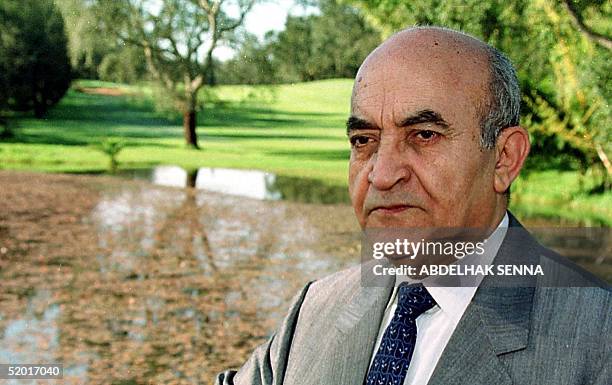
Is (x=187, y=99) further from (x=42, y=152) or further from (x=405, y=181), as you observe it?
(x=405, y=181)

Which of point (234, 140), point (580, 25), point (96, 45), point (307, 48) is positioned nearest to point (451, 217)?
point (580, 25)

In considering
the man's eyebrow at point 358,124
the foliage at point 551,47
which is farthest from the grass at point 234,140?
the man's eyebrow at point 358,124

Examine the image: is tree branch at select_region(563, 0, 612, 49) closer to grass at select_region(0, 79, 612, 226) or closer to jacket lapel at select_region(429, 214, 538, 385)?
grass at select_region(0, 79, 612, 226)

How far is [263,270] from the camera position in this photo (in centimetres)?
1178

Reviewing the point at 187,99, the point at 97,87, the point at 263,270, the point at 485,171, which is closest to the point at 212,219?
the point at 263,270

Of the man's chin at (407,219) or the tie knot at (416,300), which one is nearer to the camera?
the man's chin at (407,219)

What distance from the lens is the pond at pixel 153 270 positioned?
7.45m

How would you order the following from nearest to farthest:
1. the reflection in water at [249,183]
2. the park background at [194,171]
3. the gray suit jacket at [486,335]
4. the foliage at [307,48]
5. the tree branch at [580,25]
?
the gray suit jacket at [486,335] < the park background at [194,171] < the tree branch at [580,25] < the reflection in water at [249,183] < the foliage at [307,48]

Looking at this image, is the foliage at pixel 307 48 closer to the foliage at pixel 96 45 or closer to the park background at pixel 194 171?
the park background at pixel 194 171

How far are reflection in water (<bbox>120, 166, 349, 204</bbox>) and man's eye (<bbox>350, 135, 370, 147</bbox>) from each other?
19048 millimetres

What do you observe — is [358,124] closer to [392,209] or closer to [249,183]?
[392,209]

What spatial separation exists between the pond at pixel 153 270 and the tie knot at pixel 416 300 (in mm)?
5194

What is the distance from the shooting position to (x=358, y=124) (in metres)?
1.65

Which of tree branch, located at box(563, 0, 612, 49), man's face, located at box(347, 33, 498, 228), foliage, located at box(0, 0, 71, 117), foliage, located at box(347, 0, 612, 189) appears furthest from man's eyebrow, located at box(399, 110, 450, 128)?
foliage, located at box(0, 0, 71, 117)
